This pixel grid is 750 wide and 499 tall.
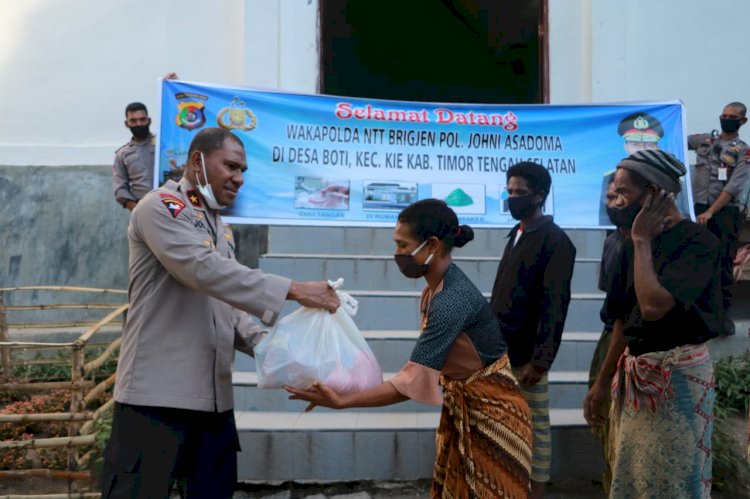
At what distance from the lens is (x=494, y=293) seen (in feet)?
12.3

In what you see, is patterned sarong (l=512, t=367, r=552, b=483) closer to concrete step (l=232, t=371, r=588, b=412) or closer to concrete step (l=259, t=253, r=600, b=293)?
concrete step (l=232, t=371, r=588, b=412)

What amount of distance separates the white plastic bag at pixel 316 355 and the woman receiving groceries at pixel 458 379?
1.9 inches

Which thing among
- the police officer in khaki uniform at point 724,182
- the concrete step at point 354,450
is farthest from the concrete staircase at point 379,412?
the police officer in khaki uniform at point 724,182

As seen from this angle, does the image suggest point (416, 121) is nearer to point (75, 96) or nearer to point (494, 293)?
point (494, 293)

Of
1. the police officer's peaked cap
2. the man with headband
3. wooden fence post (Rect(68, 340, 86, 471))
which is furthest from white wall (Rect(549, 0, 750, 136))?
wooden fence post (Rect(68, 340, 86, 471))

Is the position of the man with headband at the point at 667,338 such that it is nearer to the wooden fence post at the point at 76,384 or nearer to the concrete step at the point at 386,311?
the concrete step at the point at 386,311

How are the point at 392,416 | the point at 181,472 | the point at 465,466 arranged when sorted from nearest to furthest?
the point at 465,466 → the point at 181,472 → the point at 392,416

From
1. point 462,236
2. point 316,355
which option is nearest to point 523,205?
point 462,236

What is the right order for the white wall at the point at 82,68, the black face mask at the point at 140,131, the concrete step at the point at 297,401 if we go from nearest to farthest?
the concrete step at the point at 297,401 → the black face mask at the point at 140,131 → the white wall at the point at 82,68

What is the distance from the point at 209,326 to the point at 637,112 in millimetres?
4939

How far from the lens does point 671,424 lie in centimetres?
270

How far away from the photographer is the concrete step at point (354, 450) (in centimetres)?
421

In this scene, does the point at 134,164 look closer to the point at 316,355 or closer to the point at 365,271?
the point at 365,271

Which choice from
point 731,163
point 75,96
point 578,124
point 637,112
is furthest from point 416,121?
point 75,96
